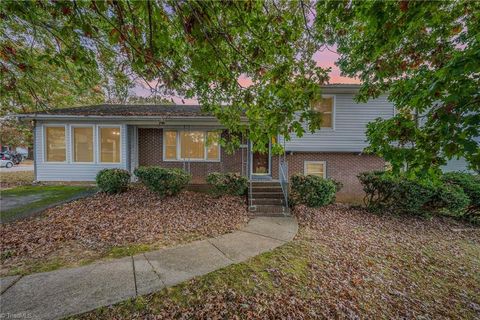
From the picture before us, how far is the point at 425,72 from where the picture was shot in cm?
339

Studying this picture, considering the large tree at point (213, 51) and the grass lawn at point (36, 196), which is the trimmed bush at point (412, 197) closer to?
the large tree at point (213, 51)

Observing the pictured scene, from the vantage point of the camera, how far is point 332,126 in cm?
1009

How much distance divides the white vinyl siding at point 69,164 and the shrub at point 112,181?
243 centimetres

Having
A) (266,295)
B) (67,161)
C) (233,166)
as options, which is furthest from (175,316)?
(67,161)

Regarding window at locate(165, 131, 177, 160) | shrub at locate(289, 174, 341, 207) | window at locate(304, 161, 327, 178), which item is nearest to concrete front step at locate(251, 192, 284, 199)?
shrub at locate(289, 174, 341, 207)

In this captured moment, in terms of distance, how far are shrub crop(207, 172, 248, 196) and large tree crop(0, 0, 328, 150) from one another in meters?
4.05

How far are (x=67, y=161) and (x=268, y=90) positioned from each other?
36.8ft

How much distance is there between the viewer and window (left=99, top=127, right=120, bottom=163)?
1008cm

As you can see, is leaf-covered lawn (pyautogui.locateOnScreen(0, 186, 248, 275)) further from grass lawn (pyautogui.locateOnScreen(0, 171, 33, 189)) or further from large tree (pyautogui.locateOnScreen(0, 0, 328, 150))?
grass lawn (pyautogui.locateOnScreen(0, 171, 33, 189))

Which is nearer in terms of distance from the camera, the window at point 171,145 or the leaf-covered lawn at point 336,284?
the leaf-covered lawn at point 336,284

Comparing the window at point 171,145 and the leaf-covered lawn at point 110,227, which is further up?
the window at point 171,145

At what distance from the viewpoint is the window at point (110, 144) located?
10.1 metres

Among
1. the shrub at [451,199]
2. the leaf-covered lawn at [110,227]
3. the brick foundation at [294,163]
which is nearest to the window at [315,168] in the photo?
the brick foundation at [294,163]

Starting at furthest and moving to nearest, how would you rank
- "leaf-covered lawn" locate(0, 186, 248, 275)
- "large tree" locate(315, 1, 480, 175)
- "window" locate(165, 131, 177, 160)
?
"window" locate(165, 131, 177, 160) < "leaf-covered lawn" locate(0, 186, 248, 275) < "large tree" locate(315, 1, 480, 175)
